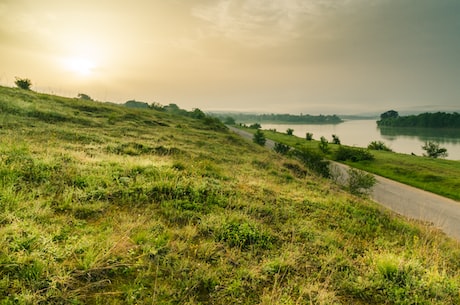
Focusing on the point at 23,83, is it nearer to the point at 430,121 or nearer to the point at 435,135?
the point at 435,135

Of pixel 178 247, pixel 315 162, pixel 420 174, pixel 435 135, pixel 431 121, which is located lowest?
pixel 420 174

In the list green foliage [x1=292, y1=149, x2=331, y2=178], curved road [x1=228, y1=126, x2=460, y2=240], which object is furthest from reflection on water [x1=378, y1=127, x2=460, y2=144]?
green foliage [x1=292, y1=149, x2=331, y2=178]

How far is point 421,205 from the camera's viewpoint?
18594 mm

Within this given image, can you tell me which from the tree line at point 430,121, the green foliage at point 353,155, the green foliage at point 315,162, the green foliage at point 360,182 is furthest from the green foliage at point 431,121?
the green foliage at point 360,182

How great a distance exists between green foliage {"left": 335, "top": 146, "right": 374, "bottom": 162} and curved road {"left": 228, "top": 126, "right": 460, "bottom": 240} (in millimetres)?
14692

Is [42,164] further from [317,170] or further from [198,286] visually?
[317,170]

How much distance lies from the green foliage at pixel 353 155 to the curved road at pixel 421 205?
1469 cm

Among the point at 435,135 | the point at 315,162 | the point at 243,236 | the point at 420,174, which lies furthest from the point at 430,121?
the point at 243,236

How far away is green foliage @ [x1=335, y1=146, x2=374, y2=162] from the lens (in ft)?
129

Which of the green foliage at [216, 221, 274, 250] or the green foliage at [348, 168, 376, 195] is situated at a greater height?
the green foliage at [216, 221, 274, 250]

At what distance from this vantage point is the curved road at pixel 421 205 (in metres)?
14.9

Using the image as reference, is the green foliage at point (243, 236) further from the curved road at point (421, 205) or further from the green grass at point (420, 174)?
the green grass at point (420, 174)

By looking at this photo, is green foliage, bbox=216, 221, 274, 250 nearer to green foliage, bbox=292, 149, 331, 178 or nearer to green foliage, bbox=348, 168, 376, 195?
green foliage, bbox=348, 168, 376, 195

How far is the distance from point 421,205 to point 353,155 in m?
22.7
